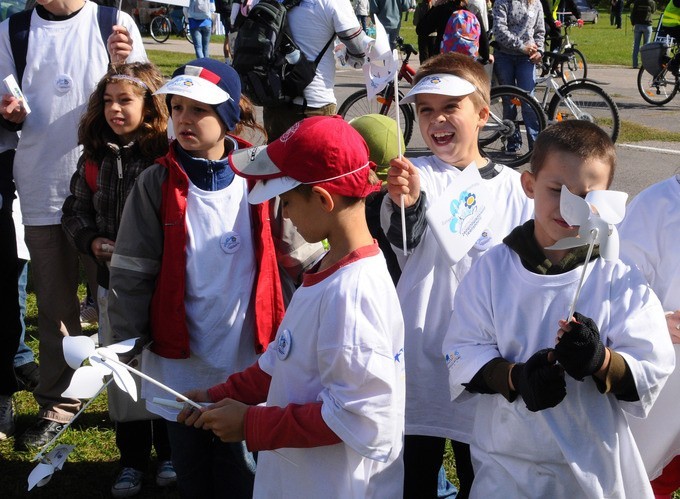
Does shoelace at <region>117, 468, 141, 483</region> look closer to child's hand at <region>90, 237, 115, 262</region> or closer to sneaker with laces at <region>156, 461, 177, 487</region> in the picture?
sneaker with laces at <region>156, 461, 177, 487</region>

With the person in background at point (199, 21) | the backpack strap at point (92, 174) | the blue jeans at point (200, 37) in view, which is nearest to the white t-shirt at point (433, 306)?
the backpack strap at point (92, 174)

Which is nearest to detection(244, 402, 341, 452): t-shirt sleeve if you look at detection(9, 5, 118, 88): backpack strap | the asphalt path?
detection(9, 5, 118, 88): backpack strap

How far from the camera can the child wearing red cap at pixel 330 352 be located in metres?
2.18

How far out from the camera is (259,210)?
3.05 meters

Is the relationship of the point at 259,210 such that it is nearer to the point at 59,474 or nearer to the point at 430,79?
the point at 430,79

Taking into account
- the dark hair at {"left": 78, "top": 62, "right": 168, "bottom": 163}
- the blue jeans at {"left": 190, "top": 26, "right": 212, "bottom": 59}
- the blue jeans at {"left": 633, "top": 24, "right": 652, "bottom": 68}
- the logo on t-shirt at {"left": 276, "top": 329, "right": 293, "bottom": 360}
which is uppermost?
the dark hair at {"left": 78, "top": 62, "right": 168, "bottom": 163}

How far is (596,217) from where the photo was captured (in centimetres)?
207

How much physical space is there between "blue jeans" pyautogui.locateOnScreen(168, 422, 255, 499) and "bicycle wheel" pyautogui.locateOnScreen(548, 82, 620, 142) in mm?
7690

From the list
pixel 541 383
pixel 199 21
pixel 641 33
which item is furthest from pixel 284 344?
pixel 641 33

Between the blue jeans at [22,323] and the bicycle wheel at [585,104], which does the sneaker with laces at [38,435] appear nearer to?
the blue jeans at [22,323]

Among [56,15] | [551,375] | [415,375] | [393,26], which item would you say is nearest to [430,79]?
[415,375]

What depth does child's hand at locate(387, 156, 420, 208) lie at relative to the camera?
2.72 metres

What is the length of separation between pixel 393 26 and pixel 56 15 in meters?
11.4

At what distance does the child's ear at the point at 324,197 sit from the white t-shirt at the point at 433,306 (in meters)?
0.64
